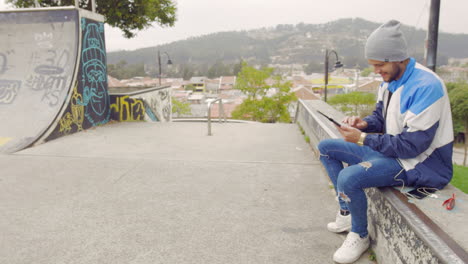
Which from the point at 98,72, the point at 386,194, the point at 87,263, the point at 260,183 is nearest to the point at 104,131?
the point at 98,72

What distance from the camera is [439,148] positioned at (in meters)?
2.13

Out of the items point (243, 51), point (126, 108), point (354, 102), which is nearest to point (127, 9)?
point (126, 108)

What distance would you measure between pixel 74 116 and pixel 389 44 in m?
6.72

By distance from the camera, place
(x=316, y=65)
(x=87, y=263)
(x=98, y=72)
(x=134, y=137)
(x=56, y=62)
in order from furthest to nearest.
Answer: (x=316, y=65) < (x=98, y=72) < (x=56, y=62) < (x=134, y=137) < (x=87, y=263)

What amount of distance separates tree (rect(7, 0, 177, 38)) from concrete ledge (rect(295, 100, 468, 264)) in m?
14.1

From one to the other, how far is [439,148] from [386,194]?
0.43 m

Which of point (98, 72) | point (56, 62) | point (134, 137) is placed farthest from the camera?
point (98, 72)

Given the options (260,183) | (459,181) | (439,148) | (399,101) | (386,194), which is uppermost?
(399,101)

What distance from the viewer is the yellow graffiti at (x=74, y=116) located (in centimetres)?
692

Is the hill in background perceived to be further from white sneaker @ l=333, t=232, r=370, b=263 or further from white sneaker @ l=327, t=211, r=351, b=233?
white sneaker @ l=333, t=232, r=370, b=263

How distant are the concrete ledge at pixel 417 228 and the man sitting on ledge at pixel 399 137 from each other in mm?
109

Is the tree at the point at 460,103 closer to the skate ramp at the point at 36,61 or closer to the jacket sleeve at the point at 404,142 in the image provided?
the skate ramp at the point at 36,61

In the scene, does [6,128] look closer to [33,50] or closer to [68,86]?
[68,86]

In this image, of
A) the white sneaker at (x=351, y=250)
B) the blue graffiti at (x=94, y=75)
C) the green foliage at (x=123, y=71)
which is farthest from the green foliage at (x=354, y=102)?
the green foliage at (x=123, y=71)
